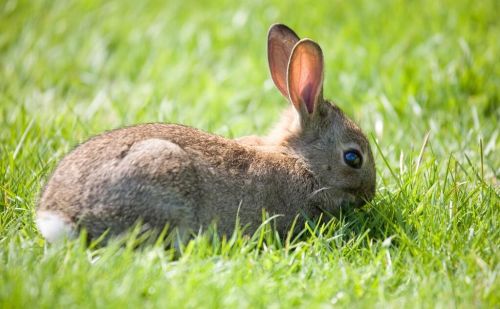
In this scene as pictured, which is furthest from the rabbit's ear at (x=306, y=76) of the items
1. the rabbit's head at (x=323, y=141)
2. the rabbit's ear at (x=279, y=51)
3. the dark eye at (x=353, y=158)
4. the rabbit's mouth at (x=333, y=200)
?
the rabbit's mouth at (x=333, y=200)

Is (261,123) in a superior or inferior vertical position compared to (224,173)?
superior

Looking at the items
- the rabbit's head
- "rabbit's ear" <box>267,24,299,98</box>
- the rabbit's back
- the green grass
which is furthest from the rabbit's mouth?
"rabbit's ear" <box>267,24,299,98</box>

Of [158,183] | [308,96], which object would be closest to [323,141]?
[308,96]

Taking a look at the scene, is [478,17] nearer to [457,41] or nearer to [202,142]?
[457,41]

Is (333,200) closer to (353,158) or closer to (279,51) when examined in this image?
(353,158)

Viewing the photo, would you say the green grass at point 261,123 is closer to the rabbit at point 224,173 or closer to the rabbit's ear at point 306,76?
the rabbit at point 224,173

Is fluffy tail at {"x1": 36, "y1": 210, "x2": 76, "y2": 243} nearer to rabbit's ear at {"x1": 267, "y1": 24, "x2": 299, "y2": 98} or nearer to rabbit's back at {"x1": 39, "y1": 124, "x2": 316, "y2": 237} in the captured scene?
rabbit's back at {"x1": 39, "y1": 124, "x2": 316, "y2": 237}

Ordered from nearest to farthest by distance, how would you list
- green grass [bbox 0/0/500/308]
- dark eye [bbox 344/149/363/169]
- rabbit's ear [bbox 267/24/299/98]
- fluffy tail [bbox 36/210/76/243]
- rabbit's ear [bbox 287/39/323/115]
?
1. green grass [bbox 0/0/500/308]
2. fluffy tail [bbox 36/210/76/243]
3. rabbit's ear [bbox 287/39/323/115]
4. dark eye [bbox 344/149/363/169]
5. rabbit's ear [bbox 267/24/299/98]

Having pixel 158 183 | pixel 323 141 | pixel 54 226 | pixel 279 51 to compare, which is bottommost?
pixel 54 226
